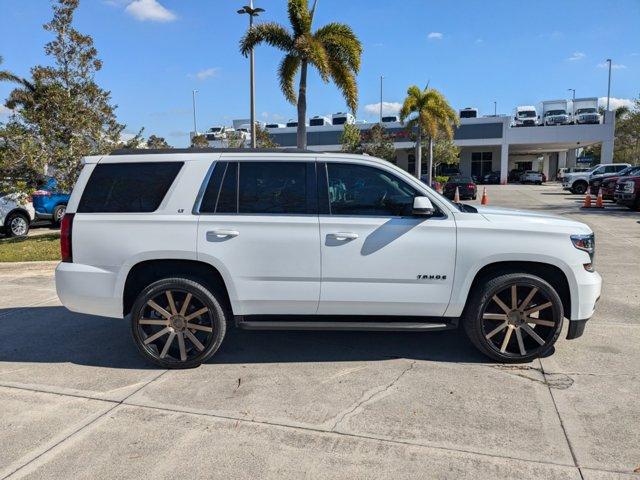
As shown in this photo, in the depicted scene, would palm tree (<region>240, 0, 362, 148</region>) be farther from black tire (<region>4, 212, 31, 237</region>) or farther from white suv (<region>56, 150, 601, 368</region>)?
white suv (<region>56, 150, 601, 368</region>)

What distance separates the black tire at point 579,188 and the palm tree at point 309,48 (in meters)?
17.9

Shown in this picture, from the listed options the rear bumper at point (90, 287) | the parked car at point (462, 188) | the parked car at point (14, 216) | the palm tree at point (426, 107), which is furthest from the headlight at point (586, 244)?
the palm tree at point (426, 107)

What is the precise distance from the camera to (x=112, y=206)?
461cm

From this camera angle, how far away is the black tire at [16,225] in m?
13.9

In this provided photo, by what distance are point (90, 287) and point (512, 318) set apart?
3.74 metres

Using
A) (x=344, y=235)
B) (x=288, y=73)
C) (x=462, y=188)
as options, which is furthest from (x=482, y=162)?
(x=344, y=235)

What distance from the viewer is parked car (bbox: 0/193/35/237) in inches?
535

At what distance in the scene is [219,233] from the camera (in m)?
4.44

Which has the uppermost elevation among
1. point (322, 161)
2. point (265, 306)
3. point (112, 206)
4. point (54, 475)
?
point (322, 161)

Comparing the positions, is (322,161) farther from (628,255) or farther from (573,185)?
(573,185)

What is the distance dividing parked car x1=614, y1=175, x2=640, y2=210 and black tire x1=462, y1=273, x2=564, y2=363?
17.3 meters

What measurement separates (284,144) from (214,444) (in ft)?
184

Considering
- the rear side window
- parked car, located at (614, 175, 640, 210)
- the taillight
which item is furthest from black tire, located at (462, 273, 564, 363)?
parked car, located at (614, 175, 640, 210)

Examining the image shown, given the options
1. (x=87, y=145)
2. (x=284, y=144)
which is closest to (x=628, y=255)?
(x=87, y=145)
